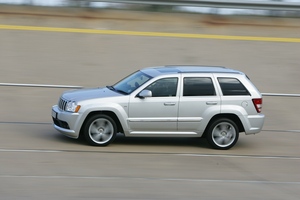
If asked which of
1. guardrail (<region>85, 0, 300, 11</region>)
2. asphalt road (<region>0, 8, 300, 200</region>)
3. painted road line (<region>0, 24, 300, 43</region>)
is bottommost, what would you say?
asphalt road (<region>0, 8, 300, 200</region>)

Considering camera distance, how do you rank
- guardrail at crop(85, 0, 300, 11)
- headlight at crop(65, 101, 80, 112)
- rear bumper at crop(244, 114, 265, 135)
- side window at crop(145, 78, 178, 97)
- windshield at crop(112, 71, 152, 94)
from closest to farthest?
headlight at crop(65, 101, 80, 112), side window at crop(145, 78, 178, 97), windshield at crop(112, 71, 152, 94), rear bumper at crop(244, 114, 265, 135), guardrail at crop(85, 0, 300, 11)

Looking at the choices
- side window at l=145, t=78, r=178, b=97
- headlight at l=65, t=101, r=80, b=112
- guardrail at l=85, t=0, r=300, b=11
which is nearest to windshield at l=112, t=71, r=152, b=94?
side window at l=145, t=78, r=178, b=97

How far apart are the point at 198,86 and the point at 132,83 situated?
1331 mm

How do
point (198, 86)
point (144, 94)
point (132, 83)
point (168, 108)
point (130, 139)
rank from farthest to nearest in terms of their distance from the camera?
point (130, 139) < point (132, 83) < point (198, 86) < point (168, 108) < point (144, 94)

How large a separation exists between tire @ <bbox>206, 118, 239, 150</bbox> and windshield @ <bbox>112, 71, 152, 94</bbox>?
1.62 m

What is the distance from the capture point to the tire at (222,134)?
12.7 m

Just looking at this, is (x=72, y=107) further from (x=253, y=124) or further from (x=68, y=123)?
(x=253, y=124)

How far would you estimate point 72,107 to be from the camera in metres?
12.2

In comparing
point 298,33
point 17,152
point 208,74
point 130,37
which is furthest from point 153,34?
point 17,152

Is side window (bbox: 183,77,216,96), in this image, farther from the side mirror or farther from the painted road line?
the painted road line

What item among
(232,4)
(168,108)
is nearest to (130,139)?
(168,108)

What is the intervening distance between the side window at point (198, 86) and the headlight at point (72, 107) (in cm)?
214

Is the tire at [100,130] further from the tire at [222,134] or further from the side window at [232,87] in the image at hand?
the side window at [232,87]

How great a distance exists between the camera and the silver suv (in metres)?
12.3
